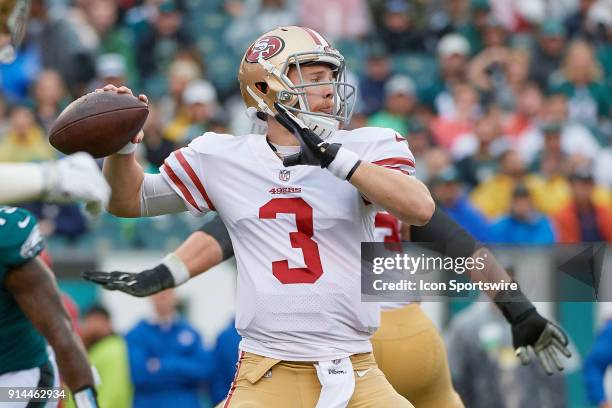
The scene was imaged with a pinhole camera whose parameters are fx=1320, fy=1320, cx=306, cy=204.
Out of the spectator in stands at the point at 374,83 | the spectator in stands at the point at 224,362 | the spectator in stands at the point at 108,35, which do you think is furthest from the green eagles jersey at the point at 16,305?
the spectator in stands at the point at 374,83

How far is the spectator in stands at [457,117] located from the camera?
39.2 ft

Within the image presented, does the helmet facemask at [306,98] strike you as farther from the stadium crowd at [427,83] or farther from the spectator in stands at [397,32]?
the spectator in stands at [397,32]

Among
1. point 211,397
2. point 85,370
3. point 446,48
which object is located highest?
point 446,48

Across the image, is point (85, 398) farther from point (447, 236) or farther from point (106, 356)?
point (106, 356)

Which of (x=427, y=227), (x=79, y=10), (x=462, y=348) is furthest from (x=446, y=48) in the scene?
(x=427, y=227)

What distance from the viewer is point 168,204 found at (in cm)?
498

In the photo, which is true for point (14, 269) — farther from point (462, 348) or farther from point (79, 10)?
point (79, 10)

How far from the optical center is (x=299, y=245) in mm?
4656

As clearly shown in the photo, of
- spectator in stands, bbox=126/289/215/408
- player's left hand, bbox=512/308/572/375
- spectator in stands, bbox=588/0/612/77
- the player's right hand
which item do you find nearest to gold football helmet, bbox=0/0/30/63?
the player's right hand

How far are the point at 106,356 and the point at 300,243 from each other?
3.81m

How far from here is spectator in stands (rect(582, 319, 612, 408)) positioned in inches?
320

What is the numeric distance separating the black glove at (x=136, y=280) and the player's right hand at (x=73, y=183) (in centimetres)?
122

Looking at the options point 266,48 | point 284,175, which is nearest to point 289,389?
point 284,175

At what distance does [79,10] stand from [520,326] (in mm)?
8140
